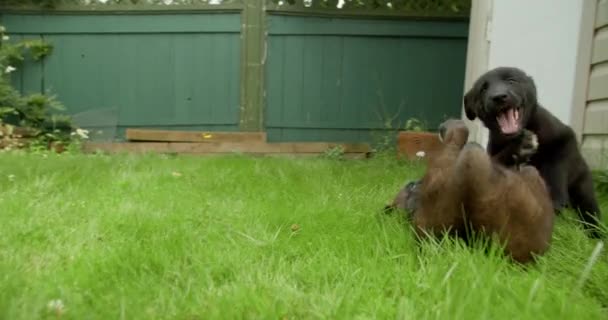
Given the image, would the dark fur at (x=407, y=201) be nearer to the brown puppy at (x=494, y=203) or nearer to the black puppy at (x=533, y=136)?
the black puppy at (x=533, y=136)

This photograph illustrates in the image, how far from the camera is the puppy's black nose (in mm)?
2197

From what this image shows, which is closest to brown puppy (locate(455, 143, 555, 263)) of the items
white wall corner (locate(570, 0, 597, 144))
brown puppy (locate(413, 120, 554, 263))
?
brown puppy (locate(413, 120, 554, 263))

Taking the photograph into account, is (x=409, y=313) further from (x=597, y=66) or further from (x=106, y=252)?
(x=597, y=66)

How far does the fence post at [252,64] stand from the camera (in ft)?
22.1

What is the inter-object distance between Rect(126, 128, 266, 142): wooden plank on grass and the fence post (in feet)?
0.70

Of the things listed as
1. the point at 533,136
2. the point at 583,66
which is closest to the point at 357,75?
the point at 583,66

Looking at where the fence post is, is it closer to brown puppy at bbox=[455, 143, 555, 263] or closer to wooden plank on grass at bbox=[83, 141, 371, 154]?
wooden plank on grass at bbox=[83, 141, 371, 154]

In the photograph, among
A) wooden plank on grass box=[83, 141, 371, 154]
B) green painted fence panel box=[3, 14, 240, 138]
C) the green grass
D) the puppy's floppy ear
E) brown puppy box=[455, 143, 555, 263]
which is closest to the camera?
the green grass

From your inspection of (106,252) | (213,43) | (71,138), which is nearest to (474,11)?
(213,43)

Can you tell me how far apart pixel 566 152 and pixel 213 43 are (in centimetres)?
536

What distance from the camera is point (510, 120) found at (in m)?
2.25

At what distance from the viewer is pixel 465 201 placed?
5.66 feet

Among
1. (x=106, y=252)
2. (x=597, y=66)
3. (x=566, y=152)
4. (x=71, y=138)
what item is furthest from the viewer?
(x=71, y=138)

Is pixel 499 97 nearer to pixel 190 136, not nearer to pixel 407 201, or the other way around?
pixel 407 201
